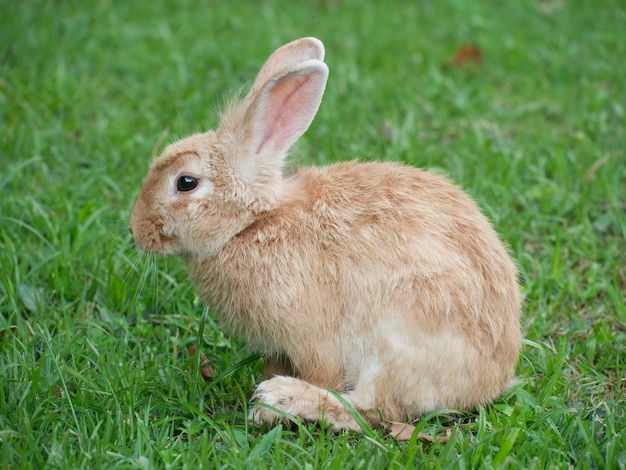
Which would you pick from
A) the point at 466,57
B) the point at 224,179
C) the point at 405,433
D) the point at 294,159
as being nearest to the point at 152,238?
the point at 224,179

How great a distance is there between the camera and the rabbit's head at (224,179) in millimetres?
3369

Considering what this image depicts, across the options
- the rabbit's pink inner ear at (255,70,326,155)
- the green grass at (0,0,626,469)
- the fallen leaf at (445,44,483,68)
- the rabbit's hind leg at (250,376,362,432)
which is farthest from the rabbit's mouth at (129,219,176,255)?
the fallen leaf at (445,44,483,68)

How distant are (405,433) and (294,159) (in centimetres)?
132

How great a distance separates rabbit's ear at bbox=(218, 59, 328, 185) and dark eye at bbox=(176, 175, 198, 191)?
0.18m

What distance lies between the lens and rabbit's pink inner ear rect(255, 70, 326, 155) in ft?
10.9

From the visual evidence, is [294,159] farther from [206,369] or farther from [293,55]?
[206,369]

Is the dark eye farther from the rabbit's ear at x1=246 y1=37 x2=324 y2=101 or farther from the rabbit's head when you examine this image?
the rabbit's ear at x1=246 y1=37 x2=324 y2=101

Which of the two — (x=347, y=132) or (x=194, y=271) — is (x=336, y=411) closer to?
(x=194, y=271)

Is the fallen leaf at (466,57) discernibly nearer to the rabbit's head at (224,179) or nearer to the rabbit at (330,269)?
the rabbit at (330,269)

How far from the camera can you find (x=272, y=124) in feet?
11.2

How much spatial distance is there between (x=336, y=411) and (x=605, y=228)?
228cm

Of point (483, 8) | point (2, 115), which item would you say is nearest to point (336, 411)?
point (2, 115)

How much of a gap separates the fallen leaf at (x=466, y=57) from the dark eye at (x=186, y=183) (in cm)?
369

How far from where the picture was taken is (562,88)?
6.29 m
